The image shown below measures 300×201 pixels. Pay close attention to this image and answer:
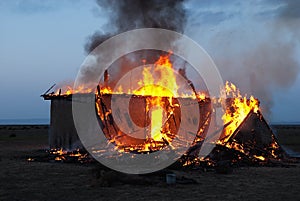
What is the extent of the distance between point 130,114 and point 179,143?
3.50 meters

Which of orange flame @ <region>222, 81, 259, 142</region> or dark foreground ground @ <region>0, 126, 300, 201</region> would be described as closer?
dark foreground ground @ <region>0, 126, 300, 201</region>

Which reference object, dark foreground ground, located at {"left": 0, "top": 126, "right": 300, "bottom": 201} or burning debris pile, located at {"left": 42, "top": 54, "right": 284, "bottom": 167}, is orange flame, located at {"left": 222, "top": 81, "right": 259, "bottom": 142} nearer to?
burning debris pile, located at {"left": 42, "top": 54, "right": 284, "bottom": 167}

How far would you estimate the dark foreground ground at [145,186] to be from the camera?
37.6 feet

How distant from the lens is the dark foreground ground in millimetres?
11461

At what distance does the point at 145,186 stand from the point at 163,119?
11.3 metres

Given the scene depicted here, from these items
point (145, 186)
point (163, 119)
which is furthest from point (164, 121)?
point (145, 186)

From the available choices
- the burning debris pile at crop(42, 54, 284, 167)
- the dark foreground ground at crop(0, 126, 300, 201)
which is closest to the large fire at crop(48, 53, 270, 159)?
the burning debris pile at crop(42, 54, 284, 167)

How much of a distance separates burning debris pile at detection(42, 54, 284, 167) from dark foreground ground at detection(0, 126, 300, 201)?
4.28m

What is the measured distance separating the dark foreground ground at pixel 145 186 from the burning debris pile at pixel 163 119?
4276mm

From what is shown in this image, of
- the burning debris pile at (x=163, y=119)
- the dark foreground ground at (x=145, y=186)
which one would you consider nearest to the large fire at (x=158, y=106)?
the burning debris pile at (x=163, y=119)

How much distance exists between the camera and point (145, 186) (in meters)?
13.2

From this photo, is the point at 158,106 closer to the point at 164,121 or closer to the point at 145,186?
the point at 164,121

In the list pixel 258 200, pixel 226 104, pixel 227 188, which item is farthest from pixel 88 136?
pixel 258 200

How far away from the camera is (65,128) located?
24.0 metres
